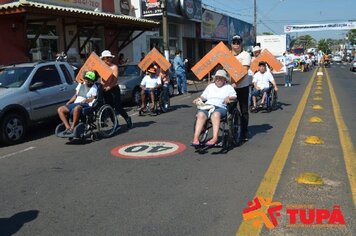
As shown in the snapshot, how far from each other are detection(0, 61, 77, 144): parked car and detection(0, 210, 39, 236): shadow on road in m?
4.52

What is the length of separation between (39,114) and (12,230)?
19.0ft

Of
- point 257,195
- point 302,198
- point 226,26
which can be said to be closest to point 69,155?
point 257,195

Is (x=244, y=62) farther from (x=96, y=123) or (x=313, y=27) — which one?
(x=313, y=27)

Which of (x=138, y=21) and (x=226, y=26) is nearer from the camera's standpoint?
(x=138, y=21)

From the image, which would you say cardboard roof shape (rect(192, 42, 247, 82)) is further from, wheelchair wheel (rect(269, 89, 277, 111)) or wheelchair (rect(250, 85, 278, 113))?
Result: wheelchair wheel (rect(269, 89, 277, 111))

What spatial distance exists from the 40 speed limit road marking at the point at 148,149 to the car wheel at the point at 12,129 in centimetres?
253

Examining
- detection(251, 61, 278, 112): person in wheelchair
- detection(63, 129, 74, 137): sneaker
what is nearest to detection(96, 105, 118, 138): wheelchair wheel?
detection(63, 129, 74, 137): sneaker

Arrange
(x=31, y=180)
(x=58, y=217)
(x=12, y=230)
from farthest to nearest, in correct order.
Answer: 1. (x=31, y=180)
2. (x=58, y=217)
3. (x=12, y=230)

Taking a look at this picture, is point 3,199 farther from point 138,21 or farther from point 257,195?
point 138,21

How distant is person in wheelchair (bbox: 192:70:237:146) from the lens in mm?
7078

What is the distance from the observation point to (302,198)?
490cm

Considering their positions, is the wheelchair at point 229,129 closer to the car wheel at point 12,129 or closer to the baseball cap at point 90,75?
the baseball cap at point 90,75

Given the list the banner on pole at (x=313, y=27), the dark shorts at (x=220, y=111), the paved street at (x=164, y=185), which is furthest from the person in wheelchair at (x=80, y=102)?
the banner on pole at (x=313, y=27)

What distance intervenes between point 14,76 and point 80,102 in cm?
217
